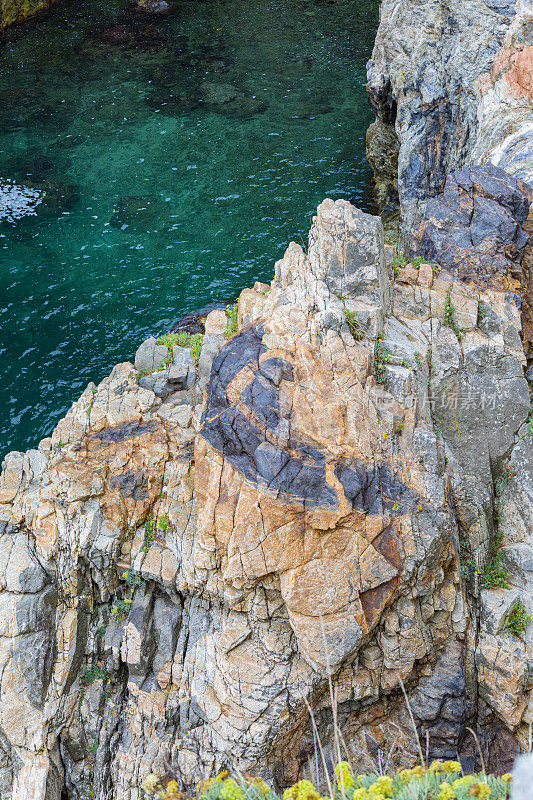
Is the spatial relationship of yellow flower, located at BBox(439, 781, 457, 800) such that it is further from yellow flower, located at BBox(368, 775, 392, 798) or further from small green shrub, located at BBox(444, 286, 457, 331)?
small green shrub, located at BBox(444, 286, 457, 331)

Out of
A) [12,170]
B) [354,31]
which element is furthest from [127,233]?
[354,31]

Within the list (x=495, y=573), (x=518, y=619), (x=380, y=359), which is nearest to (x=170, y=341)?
(x=380, y=359)

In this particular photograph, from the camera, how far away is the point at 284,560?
1256cm

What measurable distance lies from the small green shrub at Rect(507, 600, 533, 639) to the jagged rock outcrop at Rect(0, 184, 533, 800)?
0.53 feet

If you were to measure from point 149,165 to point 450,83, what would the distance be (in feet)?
60.0

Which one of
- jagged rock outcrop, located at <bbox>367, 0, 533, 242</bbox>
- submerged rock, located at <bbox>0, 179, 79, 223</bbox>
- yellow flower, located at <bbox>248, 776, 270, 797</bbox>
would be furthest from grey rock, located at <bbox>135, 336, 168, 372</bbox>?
submerged rock, located at <bbox>0, 179, 79, 223</bbox>

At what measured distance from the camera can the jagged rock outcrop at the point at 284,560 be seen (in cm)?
1273

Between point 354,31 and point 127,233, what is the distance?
31794 mm

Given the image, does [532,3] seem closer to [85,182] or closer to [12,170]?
[85,182]

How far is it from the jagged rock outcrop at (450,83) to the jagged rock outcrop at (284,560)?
10.4 m

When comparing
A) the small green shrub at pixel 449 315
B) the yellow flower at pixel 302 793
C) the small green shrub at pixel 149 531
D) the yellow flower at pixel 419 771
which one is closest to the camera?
the yellow flower at pixel 302 793

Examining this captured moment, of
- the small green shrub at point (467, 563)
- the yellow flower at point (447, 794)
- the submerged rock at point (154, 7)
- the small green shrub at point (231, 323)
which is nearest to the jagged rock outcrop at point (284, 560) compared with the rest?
the small green shrub at point (467, 563)

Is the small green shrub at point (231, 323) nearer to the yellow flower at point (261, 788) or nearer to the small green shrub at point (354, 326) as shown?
the small green shrub at point (354, 326)

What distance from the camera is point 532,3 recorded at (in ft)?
74.7
